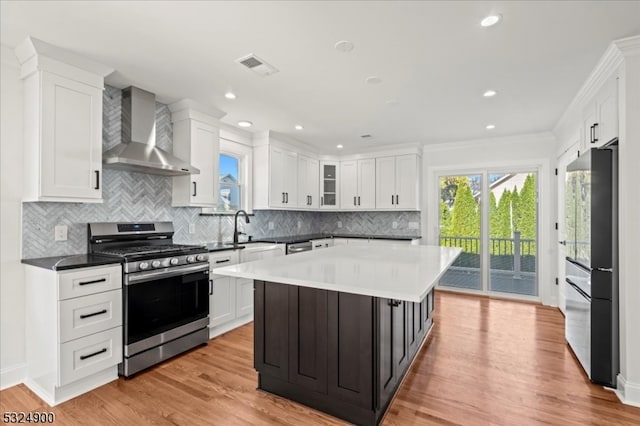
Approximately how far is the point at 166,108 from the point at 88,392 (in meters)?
2.80

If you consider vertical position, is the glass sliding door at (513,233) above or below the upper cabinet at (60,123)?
below

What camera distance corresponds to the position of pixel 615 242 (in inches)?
93.5

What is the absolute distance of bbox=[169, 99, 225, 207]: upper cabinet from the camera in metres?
3.55

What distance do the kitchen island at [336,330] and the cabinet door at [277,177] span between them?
8.07ft

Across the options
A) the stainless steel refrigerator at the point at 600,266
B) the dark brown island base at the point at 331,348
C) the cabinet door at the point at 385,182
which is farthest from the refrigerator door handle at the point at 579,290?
the cabinet door at the point at 385,182

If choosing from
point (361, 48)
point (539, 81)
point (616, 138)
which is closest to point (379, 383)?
point (361, 48)

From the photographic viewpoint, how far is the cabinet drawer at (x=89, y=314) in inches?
88.3

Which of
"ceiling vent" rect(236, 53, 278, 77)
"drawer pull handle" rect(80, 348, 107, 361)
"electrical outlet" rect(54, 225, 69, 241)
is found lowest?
"drawer pull handle" rect(80, 348, 107, 361)

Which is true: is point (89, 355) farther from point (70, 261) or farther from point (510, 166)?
point (510, 166)

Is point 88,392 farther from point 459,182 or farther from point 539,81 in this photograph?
point 459,182

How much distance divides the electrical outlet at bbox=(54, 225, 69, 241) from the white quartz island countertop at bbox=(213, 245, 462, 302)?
1.68 m

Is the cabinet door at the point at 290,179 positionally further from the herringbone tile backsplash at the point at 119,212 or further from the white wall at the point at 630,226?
the white wall at the point at 630,226

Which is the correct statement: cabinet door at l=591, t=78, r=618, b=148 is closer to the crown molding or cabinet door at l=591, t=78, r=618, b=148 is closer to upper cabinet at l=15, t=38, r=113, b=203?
the crown molding

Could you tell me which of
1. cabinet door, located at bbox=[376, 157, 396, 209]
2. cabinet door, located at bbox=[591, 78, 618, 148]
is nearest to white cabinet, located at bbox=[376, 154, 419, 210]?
cabinet door, located at bbox=[376, 157, 396, 209]
